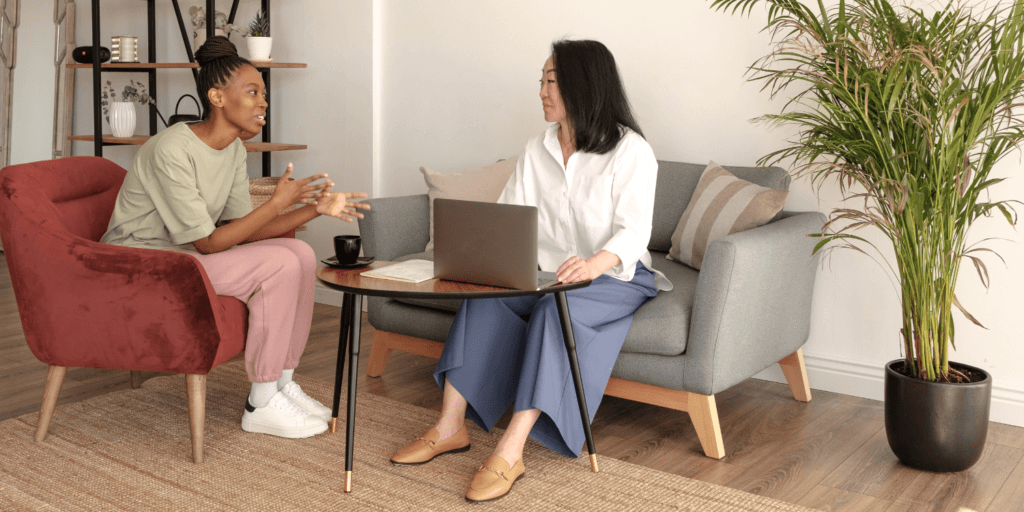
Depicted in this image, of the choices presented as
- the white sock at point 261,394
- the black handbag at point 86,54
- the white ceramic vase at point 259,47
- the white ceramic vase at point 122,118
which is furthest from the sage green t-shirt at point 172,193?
the black handbag at point 86,54

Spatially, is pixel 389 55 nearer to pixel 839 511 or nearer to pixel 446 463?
pixel 446 463

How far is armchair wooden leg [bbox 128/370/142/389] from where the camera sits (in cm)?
279

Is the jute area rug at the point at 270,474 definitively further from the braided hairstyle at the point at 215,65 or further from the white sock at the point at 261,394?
the braided hairstyle at the point at 215,65

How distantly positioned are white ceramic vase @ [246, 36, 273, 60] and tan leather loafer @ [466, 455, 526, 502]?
8.44 ft

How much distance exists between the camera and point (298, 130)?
4.24 meters

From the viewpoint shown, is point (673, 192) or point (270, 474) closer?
point (270, 474)

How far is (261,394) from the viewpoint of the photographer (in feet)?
7.88

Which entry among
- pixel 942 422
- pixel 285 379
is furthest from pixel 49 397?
pixel 942 422

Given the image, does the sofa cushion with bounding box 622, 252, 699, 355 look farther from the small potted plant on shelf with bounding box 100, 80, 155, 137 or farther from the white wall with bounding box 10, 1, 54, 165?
the white wall with bounding box 10, 1, 54, 165

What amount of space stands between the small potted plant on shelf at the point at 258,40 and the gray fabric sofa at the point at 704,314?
138 cm

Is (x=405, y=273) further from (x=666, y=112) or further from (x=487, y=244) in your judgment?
(x=666, y=112)

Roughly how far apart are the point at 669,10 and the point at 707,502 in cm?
189

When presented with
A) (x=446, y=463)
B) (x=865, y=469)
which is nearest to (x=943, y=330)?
(x=865, y=469)

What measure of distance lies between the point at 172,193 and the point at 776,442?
71.3 inches
